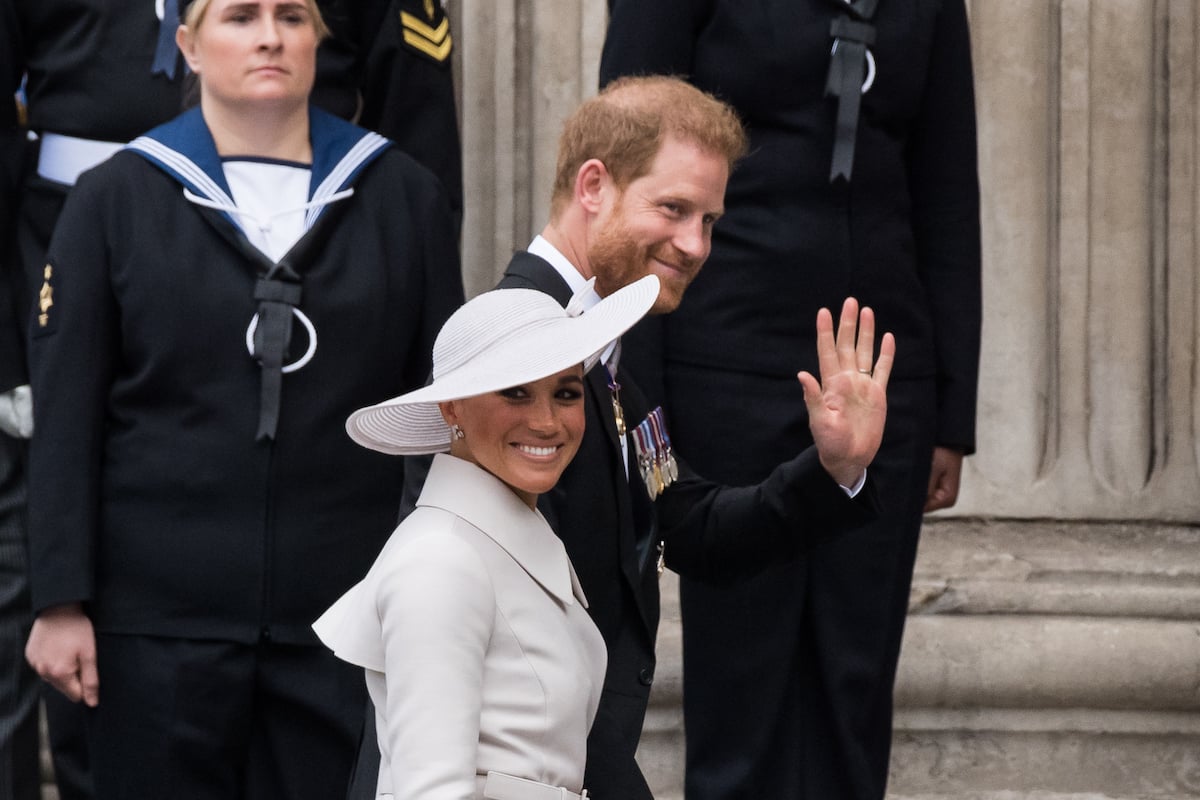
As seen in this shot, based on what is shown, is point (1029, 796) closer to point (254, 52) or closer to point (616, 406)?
point (616, 406)

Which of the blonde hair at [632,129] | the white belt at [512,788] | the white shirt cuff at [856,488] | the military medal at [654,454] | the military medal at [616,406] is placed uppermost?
the blonde hair at [632,129]

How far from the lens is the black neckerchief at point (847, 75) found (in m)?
3.50

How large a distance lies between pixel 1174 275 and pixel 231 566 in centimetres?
242

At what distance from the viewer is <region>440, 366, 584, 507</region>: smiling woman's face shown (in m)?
2.33

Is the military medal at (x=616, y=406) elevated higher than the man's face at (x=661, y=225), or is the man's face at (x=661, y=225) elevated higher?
the man's face at (x=661, y=225)

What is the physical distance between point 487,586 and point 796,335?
4.71 feet

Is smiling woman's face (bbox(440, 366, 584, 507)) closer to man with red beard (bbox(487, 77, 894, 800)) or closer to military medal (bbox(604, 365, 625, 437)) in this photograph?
man with red beard (bbox(487, 77, 894, 800))

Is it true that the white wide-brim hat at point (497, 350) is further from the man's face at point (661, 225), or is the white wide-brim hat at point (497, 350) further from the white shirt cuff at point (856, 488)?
the white shirt cuff at point (856, 488)

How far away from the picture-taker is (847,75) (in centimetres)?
351

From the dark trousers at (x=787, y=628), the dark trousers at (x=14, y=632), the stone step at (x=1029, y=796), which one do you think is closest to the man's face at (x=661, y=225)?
the dark trousers at (x=787, y=628)

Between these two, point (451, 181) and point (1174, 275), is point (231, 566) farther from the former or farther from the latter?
point (1174, 275)

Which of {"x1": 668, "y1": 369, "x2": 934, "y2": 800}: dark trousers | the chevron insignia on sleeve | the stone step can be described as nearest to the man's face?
{"x1": 668, "y1": 369, "x2": 934, "y2": 800}: dark trousers

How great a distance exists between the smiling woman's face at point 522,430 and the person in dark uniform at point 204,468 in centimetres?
90

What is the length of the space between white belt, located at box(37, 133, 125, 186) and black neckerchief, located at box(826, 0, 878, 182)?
121cm
